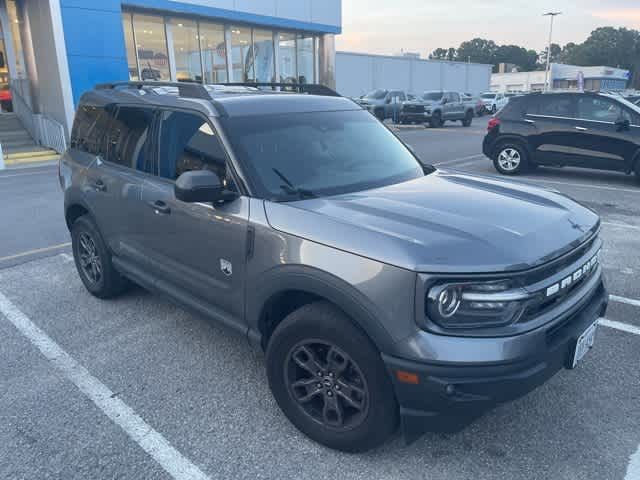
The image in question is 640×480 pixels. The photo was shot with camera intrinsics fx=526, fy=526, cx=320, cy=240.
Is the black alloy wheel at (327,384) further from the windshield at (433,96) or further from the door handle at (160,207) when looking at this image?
the windshield at (433,96)

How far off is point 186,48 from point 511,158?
16.5m

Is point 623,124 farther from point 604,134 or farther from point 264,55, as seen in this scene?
point 264,55

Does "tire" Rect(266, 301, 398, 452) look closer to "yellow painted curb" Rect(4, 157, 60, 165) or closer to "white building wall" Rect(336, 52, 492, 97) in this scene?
"yellow painted curb" Rect(4, 157, 60, 165)

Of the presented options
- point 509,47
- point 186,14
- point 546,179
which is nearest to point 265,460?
point 546,179

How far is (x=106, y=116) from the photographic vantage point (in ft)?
14.4

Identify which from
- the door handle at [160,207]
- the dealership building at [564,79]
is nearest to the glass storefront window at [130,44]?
the door handle at [160,207]

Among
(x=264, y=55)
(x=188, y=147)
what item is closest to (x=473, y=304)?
(x=188, y=147)

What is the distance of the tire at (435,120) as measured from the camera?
25975 mm

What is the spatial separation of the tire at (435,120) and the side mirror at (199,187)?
24.5m

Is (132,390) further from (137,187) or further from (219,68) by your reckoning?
(219,68)

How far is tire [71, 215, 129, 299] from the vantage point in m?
4.52

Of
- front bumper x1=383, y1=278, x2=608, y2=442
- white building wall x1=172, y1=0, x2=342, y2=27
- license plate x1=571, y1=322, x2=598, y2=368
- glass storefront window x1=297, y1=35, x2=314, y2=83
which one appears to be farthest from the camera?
glass storefront window x1=297, y1=35, x2=314, y2=83

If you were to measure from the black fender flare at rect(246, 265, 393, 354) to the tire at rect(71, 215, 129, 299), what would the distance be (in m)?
2.08

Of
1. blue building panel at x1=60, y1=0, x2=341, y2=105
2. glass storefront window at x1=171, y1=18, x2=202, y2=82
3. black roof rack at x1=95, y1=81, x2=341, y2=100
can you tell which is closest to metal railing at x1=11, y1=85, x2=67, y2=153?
blue building panel at x1=60, y1=0, x2=341, y2=105
